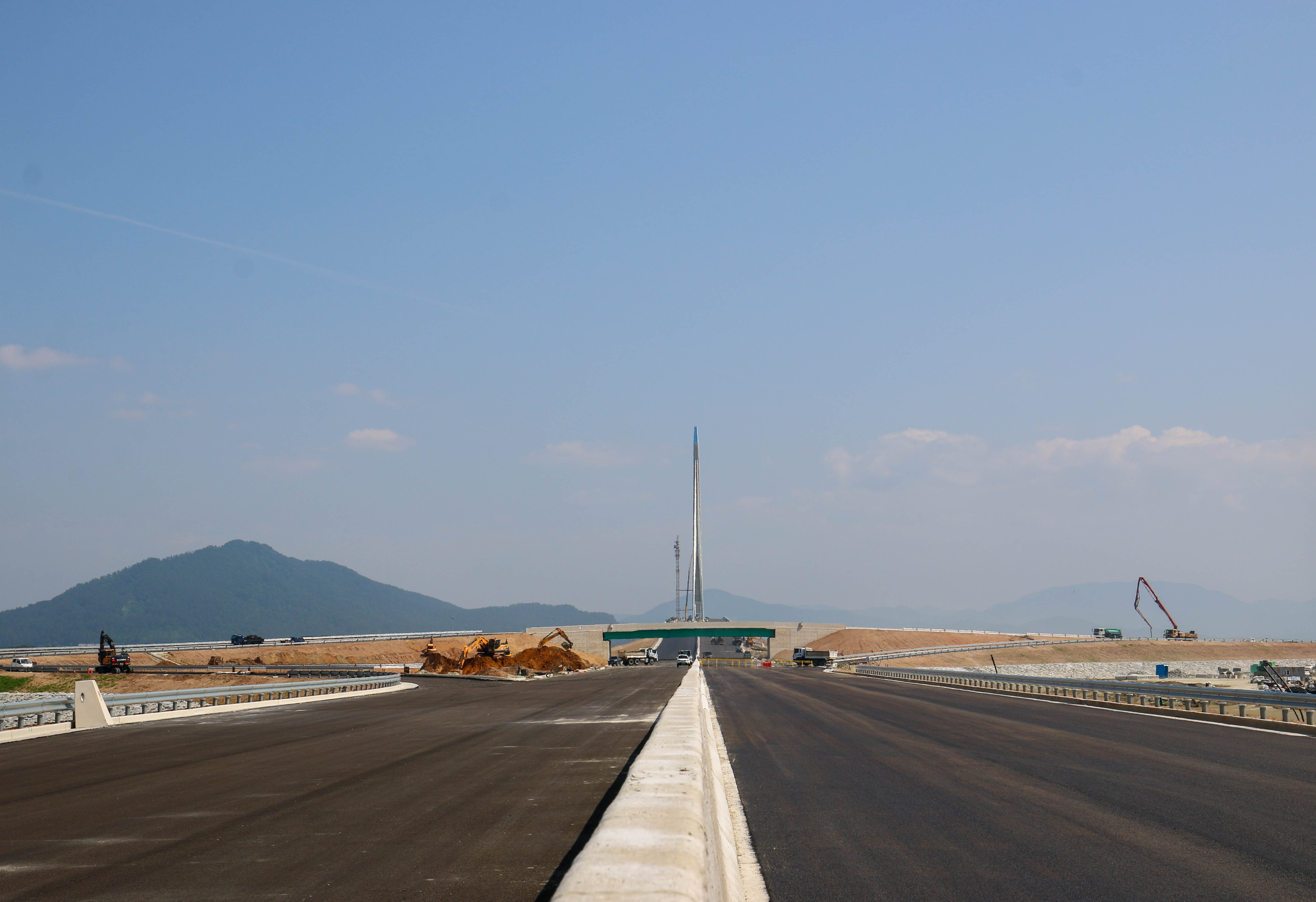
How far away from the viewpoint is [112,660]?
248ft

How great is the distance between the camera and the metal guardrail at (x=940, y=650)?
12156 cm

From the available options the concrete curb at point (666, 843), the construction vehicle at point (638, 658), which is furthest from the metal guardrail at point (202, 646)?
the concrete curb at point (666, 843)

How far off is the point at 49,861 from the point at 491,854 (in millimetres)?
3929

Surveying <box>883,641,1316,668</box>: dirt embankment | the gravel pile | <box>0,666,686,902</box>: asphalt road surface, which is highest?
<box>0,666,686,902</box>: asphalt road surface

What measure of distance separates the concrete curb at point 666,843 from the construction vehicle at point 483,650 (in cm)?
6056

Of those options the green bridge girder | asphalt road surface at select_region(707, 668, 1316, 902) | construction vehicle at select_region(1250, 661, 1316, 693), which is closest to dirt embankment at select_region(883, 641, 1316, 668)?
the green bridge girder

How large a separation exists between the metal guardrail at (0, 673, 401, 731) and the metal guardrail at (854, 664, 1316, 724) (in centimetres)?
3089

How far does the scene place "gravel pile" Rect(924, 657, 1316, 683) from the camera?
10862 cm

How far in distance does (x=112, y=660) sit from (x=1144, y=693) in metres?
72.7

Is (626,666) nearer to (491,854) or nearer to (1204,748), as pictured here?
(1204,748)

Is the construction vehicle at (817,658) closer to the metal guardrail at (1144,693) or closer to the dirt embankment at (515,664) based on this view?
the dirt embankment at (515,664)

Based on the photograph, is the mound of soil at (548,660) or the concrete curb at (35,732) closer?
the concrete curb at (35,732)

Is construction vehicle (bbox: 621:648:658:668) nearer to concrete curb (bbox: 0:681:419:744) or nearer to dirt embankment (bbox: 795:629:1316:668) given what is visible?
dirt embankment (bbox: 795:629:1316:668)

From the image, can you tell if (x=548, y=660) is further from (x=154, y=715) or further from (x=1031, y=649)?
(x=1031, y=649)
